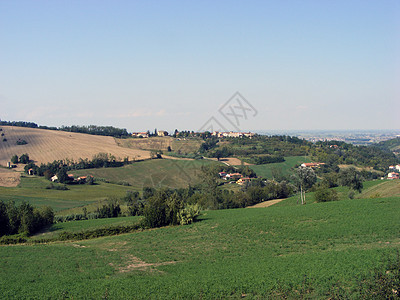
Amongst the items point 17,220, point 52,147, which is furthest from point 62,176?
point 17,220

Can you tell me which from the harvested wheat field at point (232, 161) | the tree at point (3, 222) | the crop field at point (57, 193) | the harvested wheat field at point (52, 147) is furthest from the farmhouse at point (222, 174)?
the tree at point (3, 222)

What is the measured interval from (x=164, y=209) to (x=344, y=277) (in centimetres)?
2593

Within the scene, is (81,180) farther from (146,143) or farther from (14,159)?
(146,143)

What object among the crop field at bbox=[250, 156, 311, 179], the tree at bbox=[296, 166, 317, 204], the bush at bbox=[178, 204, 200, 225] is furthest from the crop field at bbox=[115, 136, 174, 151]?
the bush at bbox=[178, 204, 200, 225]

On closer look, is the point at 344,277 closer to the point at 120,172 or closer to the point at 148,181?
the point at 148,181

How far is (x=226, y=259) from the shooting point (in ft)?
74.9

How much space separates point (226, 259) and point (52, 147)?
4408 inches

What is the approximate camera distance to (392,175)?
309 feet

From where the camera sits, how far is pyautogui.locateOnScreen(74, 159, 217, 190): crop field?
91688 mm

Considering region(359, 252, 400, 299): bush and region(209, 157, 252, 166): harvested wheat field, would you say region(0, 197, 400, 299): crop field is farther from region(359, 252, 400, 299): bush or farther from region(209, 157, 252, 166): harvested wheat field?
region(209, 157, 252, 166): harvested wheat field

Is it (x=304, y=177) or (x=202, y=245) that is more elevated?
(x=304, y=177)

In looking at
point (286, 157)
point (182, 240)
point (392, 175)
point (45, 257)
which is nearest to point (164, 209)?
point (182, 240)

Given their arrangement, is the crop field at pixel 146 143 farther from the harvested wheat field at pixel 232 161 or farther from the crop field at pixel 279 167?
the crop field at pixel 279 167

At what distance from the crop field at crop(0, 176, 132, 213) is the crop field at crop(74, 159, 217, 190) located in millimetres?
6627
